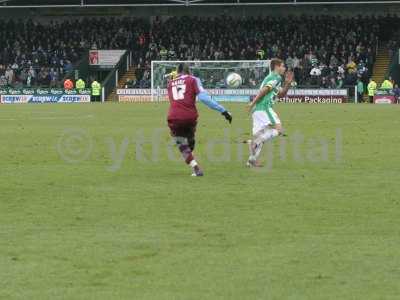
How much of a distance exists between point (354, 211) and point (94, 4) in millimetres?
56990

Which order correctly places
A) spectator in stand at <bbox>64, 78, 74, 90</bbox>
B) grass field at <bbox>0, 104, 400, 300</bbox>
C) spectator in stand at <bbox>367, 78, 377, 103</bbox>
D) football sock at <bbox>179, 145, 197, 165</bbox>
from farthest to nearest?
1. spectator in stand at <bbox>64, 78, 74, 90</bbox>
2. spectator in stand at <bbox>367, 78, 377, 103</bbox>
3. football sock at <bbox>179, 145, 197, 165</bbox>
4. grass field at <bbox>0, 104, 400, 300</bbox>

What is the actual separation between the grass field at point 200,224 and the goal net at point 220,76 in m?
31.4

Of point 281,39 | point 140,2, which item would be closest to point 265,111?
point 281,39

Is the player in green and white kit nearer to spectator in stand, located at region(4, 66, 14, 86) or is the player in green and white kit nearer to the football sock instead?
the football sock

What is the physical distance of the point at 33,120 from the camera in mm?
34969

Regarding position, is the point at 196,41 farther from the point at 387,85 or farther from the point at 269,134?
the point at 269,134

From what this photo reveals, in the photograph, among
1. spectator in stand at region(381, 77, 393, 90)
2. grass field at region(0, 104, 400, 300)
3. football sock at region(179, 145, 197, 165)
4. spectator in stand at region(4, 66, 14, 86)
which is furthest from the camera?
spectator in stand at region(4, 66, 14, 86)

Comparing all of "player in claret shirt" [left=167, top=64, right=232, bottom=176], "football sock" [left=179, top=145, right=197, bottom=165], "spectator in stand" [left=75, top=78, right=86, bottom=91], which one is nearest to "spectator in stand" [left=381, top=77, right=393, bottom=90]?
"spectator in stand" [left=75, top=78, right=86, bottom=91]

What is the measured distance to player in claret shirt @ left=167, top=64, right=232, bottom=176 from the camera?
1595 cm

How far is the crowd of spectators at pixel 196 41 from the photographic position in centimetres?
6206

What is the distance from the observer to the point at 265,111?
698 inches

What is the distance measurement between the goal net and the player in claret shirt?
3672cm

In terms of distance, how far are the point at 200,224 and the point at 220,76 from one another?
44542 millimetres

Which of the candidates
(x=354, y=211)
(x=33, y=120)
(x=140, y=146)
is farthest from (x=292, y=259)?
(x=33, y=120)
